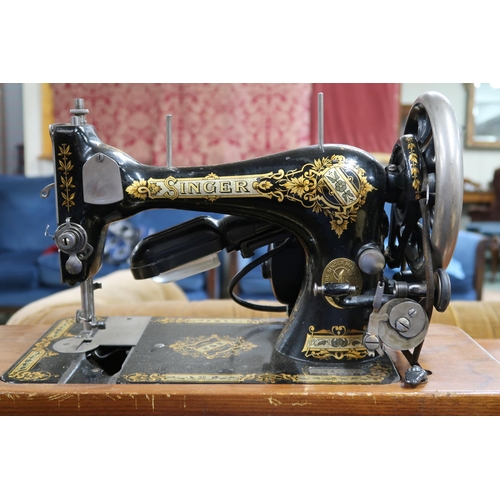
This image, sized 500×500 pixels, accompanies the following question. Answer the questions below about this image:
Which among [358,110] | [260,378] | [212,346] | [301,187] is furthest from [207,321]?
[358,110]

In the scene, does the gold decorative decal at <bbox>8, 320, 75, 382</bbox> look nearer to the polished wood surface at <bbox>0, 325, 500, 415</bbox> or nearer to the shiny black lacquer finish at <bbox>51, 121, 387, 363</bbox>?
the polished wood surface at <bbox>0, 325, 500, 415</bbox>

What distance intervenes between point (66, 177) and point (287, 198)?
468 millimetres

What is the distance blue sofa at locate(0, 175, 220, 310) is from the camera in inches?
141

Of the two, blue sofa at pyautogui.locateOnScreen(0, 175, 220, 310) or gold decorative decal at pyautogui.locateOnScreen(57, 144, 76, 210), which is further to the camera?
blue sofa at pyautogui.locateOnScreen(0, 175, 220, 310)

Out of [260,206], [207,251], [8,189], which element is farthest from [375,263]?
[8,189]

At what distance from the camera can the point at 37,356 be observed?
136 cm

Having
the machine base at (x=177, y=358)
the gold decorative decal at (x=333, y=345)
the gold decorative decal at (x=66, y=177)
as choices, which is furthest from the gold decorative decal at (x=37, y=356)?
the gold decorative decal at (x=333, y=345)

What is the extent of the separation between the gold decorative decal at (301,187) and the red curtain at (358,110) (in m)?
3.61

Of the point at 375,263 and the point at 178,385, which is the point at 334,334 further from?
the point at 178,385

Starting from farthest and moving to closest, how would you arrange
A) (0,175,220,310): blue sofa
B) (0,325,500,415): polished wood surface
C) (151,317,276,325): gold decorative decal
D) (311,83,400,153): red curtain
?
(311,83,400,153): red curtain → (0,175,220,310): blue sofa → (151,317,276,325): gold decorative decal → (0,325,500,415): polished wood surface

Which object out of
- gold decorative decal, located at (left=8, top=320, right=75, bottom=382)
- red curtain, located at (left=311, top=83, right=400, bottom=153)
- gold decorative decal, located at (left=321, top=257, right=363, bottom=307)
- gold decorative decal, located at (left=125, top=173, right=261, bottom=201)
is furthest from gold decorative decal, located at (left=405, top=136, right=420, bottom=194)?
red curtain, located at (left=311, top=83, right=400, bottom=153)

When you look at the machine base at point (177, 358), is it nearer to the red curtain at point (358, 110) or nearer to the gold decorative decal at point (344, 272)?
the gold decorative decal at point (344, 272)

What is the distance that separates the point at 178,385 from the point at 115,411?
0.13m

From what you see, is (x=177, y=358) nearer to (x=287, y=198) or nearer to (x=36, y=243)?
(x=287, y=198)
